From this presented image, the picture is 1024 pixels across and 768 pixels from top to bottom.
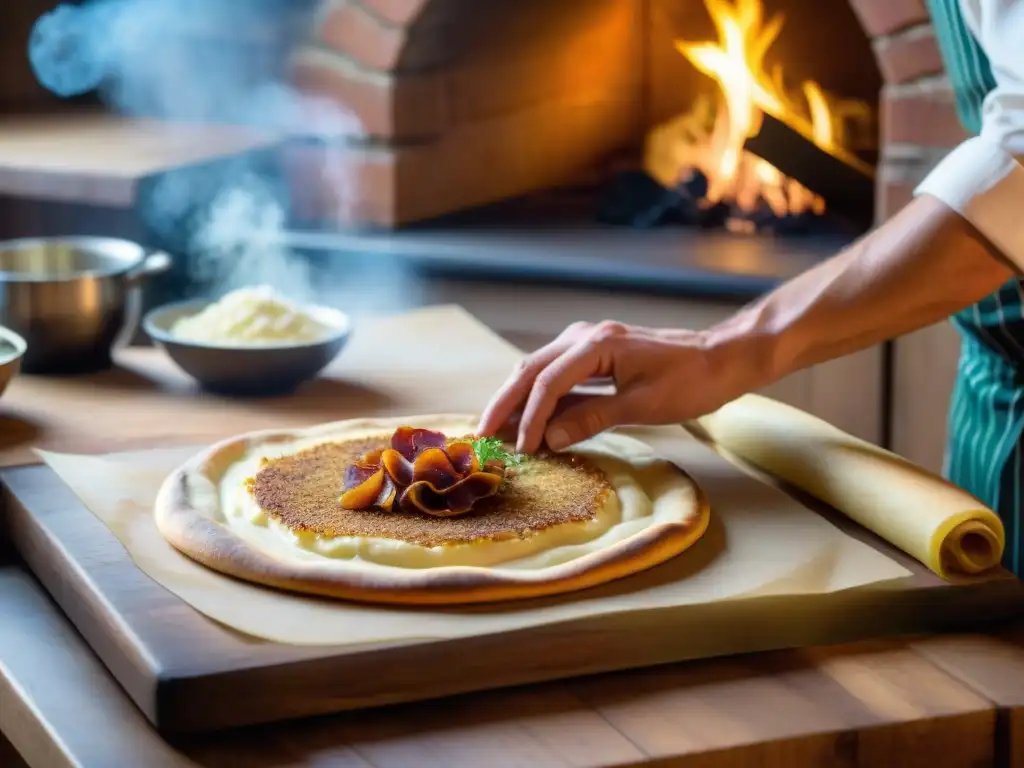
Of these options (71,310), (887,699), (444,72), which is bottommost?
(887,699)

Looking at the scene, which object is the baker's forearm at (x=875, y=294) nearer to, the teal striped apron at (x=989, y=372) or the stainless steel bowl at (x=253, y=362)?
the teal striped apron at (x=989, y=372)

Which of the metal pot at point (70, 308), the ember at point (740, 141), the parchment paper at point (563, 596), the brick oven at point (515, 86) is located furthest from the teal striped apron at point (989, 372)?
the ember at point (740, 141)

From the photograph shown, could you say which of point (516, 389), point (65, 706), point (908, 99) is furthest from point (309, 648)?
point (908, 99)

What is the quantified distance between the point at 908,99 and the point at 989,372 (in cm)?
94

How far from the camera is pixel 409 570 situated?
1.15m

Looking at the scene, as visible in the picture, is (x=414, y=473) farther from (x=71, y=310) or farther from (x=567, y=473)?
(x=71, y=310)

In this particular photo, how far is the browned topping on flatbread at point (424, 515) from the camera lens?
122 centimetres

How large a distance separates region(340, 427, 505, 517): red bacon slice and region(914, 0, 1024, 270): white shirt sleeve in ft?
1.68

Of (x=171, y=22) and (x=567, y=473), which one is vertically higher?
(x=171, y=22)

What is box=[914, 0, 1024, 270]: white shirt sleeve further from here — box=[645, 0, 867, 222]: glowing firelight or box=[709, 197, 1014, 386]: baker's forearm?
box=[645, 0, 867, 222]: glowing firelight

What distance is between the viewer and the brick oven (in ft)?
9.27

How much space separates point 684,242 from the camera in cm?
284

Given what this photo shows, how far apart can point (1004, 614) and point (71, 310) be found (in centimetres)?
114

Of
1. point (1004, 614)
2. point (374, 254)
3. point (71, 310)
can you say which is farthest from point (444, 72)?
point (1004, 614)
